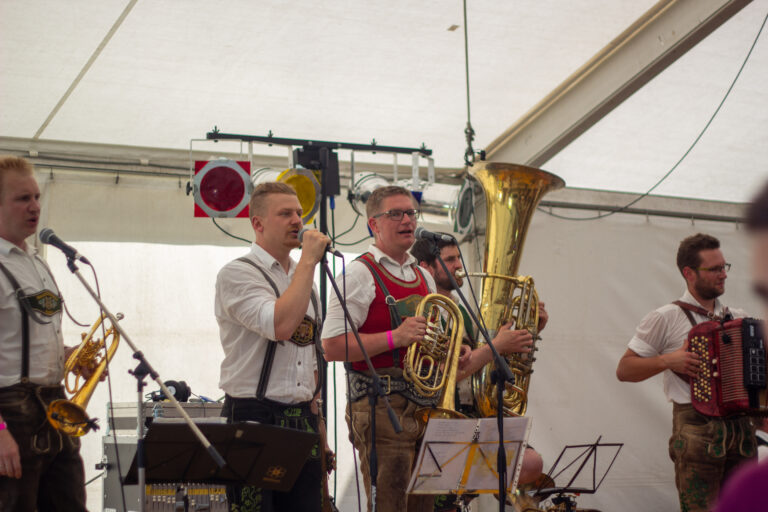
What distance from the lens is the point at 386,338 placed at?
3.92 m

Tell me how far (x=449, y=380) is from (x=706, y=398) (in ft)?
7.33

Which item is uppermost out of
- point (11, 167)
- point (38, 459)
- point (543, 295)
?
point (11, 167)

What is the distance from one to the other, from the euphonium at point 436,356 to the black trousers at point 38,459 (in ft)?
5.41

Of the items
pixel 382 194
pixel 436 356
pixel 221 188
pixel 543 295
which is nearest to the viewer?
pixel 436 356

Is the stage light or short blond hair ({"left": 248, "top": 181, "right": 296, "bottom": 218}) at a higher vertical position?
the stage light

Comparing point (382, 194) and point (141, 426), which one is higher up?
point (382, 194)

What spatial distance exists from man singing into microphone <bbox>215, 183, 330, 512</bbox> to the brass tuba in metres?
1.58

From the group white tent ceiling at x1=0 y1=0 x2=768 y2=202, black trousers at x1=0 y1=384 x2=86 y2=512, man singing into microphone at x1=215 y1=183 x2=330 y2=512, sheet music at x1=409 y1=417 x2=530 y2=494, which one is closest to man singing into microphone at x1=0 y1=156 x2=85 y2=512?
black trousers at x1=0 y1=384 x2=86 y2=512

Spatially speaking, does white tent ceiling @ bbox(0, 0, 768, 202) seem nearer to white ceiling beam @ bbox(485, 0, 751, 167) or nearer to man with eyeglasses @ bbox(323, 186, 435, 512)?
white ceiling beam @ bbox(485, 0, 751, 167)

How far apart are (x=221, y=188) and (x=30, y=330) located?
302 centimetres

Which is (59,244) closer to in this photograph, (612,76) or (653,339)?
(653,339)

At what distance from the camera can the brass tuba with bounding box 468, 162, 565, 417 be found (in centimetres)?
497

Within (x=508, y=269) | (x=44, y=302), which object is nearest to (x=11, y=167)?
(x=44, y=302)

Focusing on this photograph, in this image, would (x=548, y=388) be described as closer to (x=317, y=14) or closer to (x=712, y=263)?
(x=712, y=263)
